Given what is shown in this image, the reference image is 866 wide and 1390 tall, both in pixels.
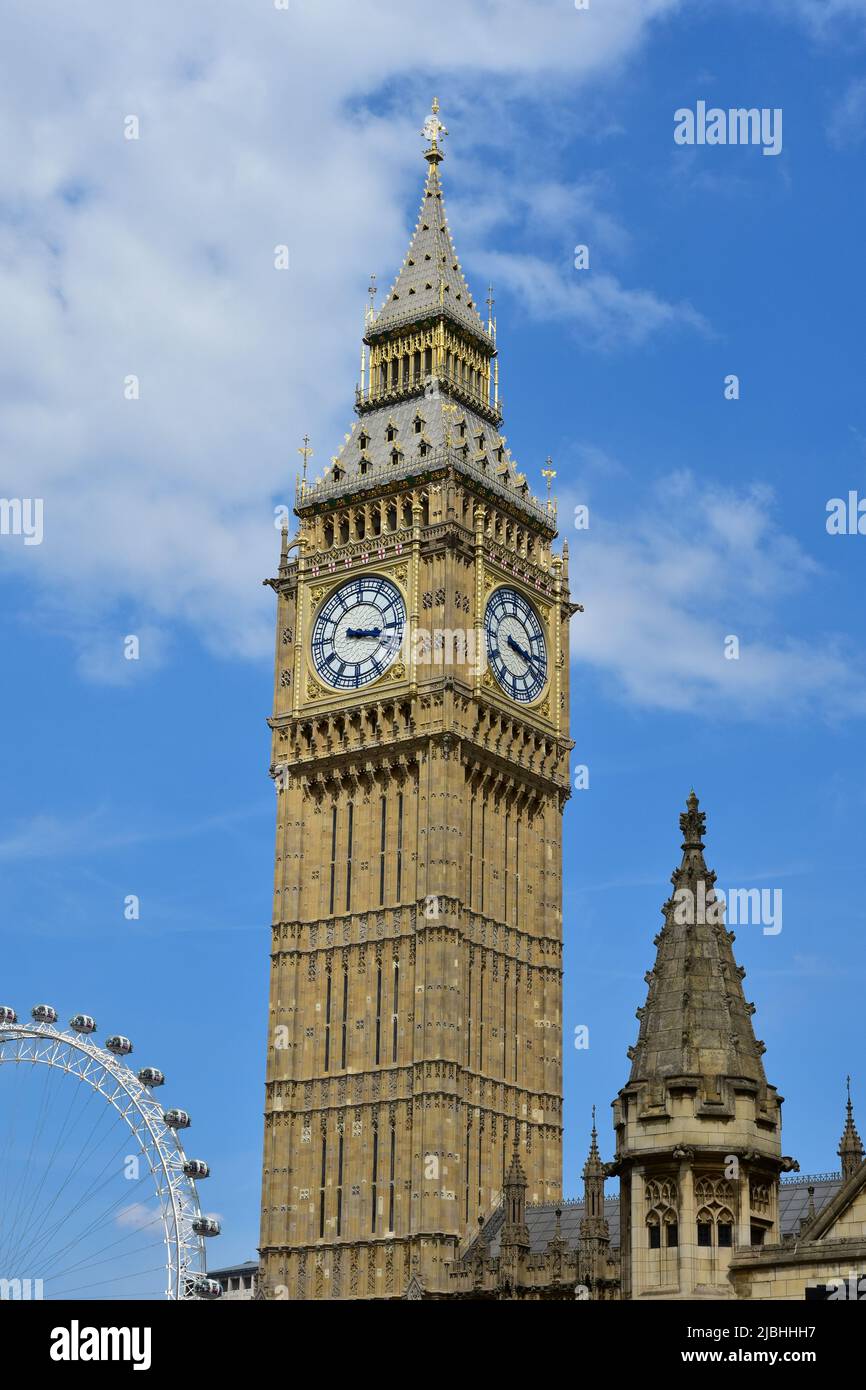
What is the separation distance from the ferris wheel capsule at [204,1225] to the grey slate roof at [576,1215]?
19.1 m

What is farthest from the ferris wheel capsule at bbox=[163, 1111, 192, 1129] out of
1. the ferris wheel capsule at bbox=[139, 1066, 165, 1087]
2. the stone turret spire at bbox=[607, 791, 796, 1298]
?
the stone turret spire at bbox=[607, 791, 796, 1298]

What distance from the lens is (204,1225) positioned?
110 m

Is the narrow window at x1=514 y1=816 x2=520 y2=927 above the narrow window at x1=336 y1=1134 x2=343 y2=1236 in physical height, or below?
above

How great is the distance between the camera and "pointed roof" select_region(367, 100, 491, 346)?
113062mm

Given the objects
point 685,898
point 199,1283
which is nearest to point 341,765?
point 199,1283

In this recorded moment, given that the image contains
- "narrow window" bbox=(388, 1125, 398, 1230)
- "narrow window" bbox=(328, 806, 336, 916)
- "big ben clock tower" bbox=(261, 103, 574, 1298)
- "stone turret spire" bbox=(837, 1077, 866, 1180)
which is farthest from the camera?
"narrow window" bbox=(328, 806, 336, 916)

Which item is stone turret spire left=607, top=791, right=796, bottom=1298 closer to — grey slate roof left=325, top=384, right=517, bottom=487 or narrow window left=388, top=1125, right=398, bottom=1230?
narrow window left=388, top=1125, right=398, bottom=1230

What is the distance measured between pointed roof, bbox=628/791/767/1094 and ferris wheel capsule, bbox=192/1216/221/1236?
231ft

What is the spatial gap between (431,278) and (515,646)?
2088cm

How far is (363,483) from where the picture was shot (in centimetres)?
10769

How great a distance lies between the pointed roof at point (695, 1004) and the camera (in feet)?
139

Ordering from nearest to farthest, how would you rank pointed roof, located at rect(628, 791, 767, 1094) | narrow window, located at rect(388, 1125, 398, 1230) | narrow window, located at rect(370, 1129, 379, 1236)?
pointed roof, located at rect(628, 791, 767, 1094) → narrow window, located at rect(388, 1125, 398, 1230) → narrow window, located at rect(370, 1129, 379, 1236)

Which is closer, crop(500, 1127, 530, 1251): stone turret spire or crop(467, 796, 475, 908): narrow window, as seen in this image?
crop(500, 1127, 530, 1251): stone turret spire

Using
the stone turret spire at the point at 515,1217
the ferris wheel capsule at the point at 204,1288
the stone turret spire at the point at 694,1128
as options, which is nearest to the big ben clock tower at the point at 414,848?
the stone turret spire at the point at 515,1217
